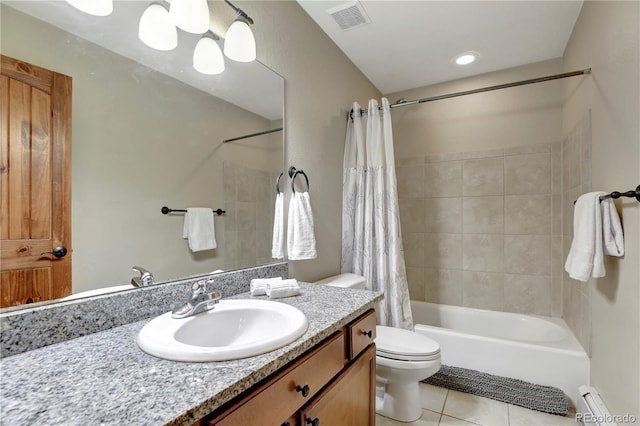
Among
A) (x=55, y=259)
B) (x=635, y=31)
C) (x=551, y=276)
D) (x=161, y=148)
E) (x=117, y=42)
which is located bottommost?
(x=551, y=276)

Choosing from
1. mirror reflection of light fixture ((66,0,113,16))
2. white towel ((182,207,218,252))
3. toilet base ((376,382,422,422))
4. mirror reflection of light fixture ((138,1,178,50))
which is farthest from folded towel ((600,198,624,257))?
mirror reflection of light fixture ((66,0,113,16))

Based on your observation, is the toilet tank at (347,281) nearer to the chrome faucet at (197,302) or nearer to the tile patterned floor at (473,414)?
the tile patterned floor at (473,414)

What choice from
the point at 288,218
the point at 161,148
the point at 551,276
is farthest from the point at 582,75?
the point at 161,148

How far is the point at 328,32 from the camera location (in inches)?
81.5

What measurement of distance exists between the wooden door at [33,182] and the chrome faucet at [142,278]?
0.57 ft

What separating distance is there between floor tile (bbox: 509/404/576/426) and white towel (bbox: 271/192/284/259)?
5.28 ft

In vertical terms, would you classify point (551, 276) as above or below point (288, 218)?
below

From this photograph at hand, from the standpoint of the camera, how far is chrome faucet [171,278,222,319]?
93cm

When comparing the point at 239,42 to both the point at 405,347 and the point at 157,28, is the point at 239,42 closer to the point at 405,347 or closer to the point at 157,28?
the point at 157,28

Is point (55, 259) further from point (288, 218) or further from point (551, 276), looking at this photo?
point (551, 276)

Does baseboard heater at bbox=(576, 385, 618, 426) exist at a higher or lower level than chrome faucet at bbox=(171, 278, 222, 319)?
lower

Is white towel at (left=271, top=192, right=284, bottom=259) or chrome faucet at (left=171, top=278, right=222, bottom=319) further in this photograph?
white towel at (left=271, top=192, right=284, bottom=259)

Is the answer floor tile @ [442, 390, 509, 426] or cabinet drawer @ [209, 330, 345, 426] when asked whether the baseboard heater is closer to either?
floor tile @ [442, 390, 509, 426]

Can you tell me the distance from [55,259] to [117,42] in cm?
71
